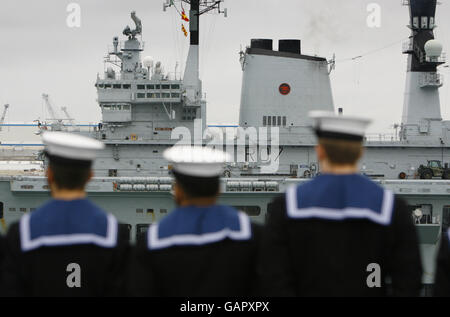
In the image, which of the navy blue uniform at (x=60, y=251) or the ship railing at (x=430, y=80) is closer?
the navy blue uniform at (x=60, y=251)

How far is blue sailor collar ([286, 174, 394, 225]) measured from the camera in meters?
3.32

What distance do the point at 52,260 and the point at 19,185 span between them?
18.0m

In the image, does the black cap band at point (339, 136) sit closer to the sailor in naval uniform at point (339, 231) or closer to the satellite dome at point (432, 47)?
the sailor in naval uniform at point (339, 231)

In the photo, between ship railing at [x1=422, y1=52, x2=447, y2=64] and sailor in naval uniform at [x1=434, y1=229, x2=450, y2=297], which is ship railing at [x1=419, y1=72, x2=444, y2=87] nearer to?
ship railing at [x1=422, y1=52, x2=447, y2=64]

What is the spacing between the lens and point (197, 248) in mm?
3367

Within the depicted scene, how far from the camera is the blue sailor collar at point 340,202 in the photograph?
3320mm

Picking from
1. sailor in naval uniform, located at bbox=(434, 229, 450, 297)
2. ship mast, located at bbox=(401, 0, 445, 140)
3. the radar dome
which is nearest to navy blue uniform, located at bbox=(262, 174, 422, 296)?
sailor in naval uniform, located at bbox=(434, 229, 450, 297)

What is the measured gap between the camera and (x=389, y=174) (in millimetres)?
24531

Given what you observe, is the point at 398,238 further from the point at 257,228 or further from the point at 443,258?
the point at 257,228

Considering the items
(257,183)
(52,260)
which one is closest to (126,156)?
(257,183)

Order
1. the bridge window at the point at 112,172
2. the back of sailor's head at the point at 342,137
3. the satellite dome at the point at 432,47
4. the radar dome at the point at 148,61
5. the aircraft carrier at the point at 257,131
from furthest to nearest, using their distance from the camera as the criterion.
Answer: the satellite dome at the point at 432,47, the radar dome at the point at 148,61, the bridge window at the point at 112,172, the aircraft carrier at the point at 257,131, the back of sailor's head at the point at 342,137

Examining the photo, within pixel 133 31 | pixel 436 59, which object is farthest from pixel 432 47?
pixel 133 31

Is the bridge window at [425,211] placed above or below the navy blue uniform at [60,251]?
below
